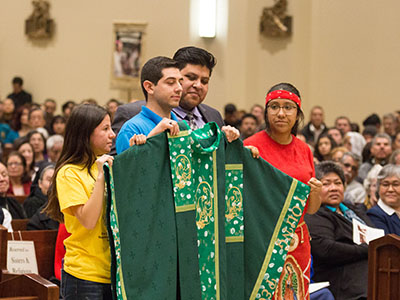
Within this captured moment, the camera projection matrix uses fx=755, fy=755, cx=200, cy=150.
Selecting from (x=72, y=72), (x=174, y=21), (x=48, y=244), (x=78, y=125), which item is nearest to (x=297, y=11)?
(x=174, y=21)

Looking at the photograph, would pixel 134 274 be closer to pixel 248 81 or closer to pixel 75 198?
pixel 75 198

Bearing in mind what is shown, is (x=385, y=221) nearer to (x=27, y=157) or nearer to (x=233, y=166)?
(x=233, y=166)

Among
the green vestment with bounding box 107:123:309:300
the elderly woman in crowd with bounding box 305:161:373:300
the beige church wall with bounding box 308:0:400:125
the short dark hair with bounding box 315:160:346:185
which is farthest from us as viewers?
the beige church wall with bounding box 308:0:400:125

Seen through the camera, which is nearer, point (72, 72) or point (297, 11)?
point (297, 11)

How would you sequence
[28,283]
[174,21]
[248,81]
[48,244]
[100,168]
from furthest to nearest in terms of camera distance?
1. [174,21]
2. [248,81]
3. [48,244]
4. [28,283]
5. [100,168]

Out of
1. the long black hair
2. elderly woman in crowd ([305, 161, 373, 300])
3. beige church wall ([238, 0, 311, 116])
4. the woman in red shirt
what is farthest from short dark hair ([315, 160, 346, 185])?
beige church wall ([238, 0, 311, 116])

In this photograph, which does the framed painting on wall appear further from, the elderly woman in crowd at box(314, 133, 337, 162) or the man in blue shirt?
the man in blue shirt

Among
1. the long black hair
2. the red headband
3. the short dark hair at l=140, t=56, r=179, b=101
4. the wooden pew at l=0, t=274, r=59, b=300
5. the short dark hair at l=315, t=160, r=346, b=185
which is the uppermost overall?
the short dark hair at l=140, t=56, r=179, b=101

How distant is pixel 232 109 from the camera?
1212 cm

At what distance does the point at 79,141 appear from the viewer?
11.5 ft

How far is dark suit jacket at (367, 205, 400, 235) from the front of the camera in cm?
548

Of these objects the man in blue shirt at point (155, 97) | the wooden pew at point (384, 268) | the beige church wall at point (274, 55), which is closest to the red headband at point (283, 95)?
the man in blue shirt at point (155, 97)

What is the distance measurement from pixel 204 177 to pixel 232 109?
343 inches

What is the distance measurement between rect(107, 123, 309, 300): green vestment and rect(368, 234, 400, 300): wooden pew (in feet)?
3.45
